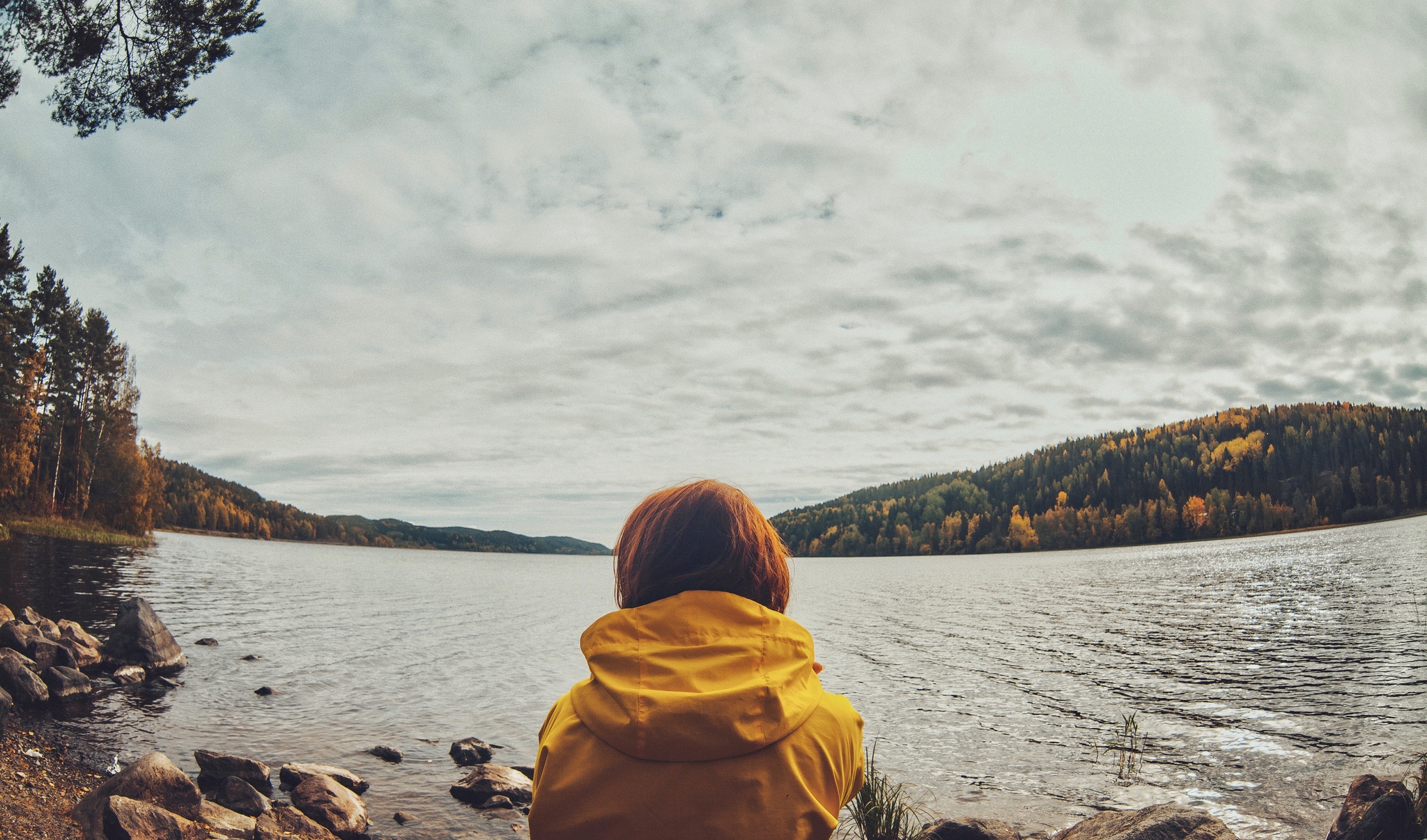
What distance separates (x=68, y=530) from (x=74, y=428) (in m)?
11.0

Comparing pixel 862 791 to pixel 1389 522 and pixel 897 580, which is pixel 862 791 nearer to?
pixel 897 580

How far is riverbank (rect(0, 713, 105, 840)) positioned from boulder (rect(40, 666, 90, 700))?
2210 mm

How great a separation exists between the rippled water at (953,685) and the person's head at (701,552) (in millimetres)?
8423

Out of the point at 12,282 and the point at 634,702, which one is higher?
the point at 12,282

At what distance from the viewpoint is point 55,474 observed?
66500 millimetres

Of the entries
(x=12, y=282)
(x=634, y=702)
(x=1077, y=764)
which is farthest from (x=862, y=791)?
(x=12, y=282)

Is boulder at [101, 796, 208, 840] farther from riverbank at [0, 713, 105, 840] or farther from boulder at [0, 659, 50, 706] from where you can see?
boulder at [0, 659, 50, 706]

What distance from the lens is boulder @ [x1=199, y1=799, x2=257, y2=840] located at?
9.80 metres

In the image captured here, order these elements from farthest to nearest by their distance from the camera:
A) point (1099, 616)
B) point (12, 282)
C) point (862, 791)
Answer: point (12, 282) → point (1099, 616) → point (862, 791)

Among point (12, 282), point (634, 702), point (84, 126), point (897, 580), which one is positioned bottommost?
point (897, 580)

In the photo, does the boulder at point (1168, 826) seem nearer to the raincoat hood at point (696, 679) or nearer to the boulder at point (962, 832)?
the boulder at point (962, 832)

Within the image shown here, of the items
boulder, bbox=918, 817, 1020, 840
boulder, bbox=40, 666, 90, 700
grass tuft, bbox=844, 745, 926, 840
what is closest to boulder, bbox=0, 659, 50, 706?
boulder, bbox=40, 666, 90, 700

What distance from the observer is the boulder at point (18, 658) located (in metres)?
16.4

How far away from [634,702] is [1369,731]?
2211 centimetres
